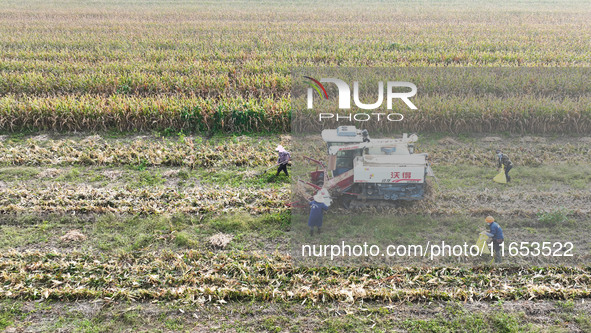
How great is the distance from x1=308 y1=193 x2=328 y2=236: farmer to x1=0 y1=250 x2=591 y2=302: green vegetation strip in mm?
808

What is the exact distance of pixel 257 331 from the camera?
6.57 m

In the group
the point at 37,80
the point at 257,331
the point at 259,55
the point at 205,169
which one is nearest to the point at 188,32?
the point at 259,55

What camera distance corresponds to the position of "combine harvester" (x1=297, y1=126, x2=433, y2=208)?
7.50 metres

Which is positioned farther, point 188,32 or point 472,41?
point 188,32

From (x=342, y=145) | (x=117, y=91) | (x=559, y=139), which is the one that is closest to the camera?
(x=342, y=145)

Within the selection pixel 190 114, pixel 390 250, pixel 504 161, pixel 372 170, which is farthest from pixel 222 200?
pixel 504 161

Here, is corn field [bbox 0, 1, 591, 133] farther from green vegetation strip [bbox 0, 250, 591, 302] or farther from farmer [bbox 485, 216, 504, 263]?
green vegetation strip [bbox 0, 250, 591, 302]

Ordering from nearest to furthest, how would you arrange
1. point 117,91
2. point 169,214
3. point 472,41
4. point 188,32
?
1. point 169,214
2. point 117,91
3. point 472,41
4. point 188,32

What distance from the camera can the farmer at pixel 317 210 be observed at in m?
7.56

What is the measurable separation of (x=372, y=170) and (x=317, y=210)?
1113mm

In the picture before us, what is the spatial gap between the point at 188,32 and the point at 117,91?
13.3 meters

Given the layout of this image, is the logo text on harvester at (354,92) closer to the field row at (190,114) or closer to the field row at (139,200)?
the field row at (139,200)

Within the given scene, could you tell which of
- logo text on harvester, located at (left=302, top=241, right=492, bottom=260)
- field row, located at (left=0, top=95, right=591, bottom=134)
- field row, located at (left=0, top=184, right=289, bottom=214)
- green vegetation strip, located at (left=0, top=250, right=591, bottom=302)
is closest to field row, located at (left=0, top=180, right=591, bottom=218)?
field row, located at (left=0, top=184, right=289, bottom=214)

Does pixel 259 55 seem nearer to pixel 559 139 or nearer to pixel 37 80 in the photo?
pixel 37 80
